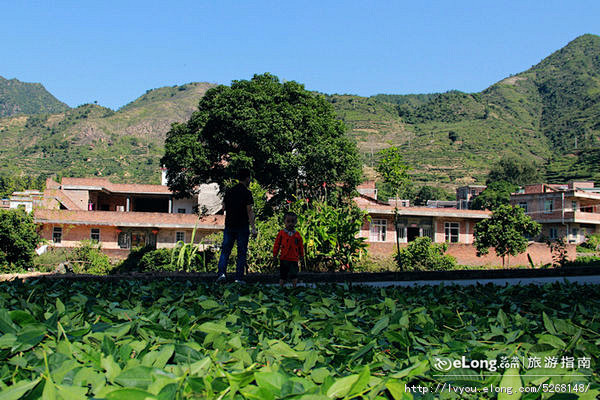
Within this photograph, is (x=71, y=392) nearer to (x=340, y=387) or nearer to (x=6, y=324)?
(x=340, y=387)

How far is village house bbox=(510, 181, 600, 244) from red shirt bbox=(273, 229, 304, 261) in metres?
47.0

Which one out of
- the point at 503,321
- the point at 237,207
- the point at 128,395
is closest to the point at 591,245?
the point at 237,207

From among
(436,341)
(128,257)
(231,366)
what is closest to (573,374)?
(436,341)

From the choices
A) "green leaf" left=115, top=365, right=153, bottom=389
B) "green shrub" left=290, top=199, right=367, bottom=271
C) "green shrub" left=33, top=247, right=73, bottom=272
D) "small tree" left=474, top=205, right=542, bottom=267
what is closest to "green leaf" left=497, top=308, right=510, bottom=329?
"green leaf" left=115, top=365, right=153, bottom=389

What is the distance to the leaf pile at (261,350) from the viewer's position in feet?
3.51

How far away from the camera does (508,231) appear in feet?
94.0

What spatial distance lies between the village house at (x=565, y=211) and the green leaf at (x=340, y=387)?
5246 cm

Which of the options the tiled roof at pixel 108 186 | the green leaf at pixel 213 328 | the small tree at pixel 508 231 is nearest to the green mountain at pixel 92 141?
the tiled roof at pixel 108 186

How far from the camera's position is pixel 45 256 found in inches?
1034

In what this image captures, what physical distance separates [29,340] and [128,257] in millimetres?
33577

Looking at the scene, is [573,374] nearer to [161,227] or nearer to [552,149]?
[161,227]

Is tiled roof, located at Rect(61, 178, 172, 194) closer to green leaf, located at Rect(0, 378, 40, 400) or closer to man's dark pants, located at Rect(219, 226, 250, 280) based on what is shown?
man's dark pants, located at Rect(219, 226, 250, 280)

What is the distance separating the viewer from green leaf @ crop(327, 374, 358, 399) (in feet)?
3.53

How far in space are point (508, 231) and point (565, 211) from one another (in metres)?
24.3
